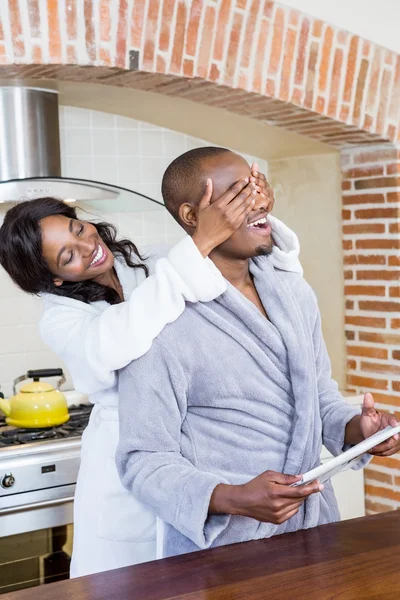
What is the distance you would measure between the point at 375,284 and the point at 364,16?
1.23 meters

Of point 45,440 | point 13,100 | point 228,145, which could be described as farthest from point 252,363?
point 228,145

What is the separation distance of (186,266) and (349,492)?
2.63 metres

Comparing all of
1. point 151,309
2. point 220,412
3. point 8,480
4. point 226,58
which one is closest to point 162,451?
point 220,412

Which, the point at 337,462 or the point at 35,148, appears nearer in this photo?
the point at 337,462

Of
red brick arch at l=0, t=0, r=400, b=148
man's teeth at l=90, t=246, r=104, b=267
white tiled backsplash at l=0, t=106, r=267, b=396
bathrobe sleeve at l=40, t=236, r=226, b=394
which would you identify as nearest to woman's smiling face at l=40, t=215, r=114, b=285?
man's teeth at l=90, t=246, r=104, b=267

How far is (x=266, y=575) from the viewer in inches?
63.2

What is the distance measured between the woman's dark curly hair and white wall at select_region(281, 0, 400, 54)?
6.20 feet

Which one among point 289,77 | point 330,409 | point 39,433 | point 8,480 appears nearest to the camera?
point 330,409

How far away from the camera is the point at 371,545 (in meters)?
1.76

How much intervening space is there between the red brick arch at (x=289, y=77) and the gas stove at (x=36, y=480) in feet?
4.47

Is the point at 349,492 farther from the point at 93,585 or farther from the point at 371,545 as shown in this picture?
the point at 93,585

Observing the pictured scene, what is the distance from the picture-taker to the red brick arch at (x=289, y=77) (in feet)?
10.0

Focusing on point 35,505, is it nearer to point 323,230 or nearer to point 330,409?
point 330,409

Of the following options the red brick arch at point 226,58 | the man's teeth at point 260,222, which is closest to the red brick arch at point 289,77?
the red brick arch at point 226,58
